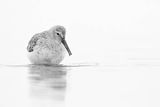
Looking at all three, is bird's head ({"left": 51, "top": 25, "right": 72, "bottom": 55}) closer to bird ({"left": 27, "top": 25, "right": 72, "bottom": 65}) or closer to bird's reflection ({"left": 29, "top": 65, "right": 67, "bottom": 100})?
bird ({"left": 27, "top": 25, "right": 72, "bottom": 65})

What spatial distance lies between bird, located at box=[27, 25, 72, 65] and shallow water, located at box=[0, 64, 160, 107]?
0.23 meters

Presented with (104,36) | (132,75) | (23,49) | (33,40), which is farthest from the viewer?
(104,36)

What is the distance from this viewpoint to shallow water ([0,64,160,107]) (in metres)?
6.64

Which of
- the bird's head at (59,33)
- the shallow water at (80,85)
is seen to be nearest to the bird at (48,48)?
the bird's head at (59,33)

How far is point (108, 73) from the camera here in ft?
32.0

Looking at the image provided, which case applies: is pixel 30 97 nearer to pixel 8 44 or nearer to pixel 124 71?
pixel 124 71

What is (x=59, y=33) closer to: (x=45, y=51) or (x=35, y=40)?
(x=35, y=40)

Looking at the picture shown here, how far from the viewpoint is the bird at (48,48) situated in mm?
10812

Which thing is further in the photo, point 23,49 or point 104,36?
point 104,36

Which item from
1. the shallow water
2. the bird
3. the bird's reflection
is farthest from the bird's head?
the bird's reflection

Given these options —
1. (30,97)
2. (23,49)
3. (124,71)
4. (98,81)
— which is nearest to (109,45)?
(23,49)

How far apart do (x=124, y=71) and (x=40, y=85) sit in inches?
108

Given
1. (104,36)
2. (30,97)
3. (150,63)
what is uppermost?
(104,36)

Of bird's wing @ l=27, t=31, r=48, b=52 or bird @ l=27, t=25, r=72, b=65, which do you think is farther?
bird's wing @ l=27, t=31, r=48, b=52
